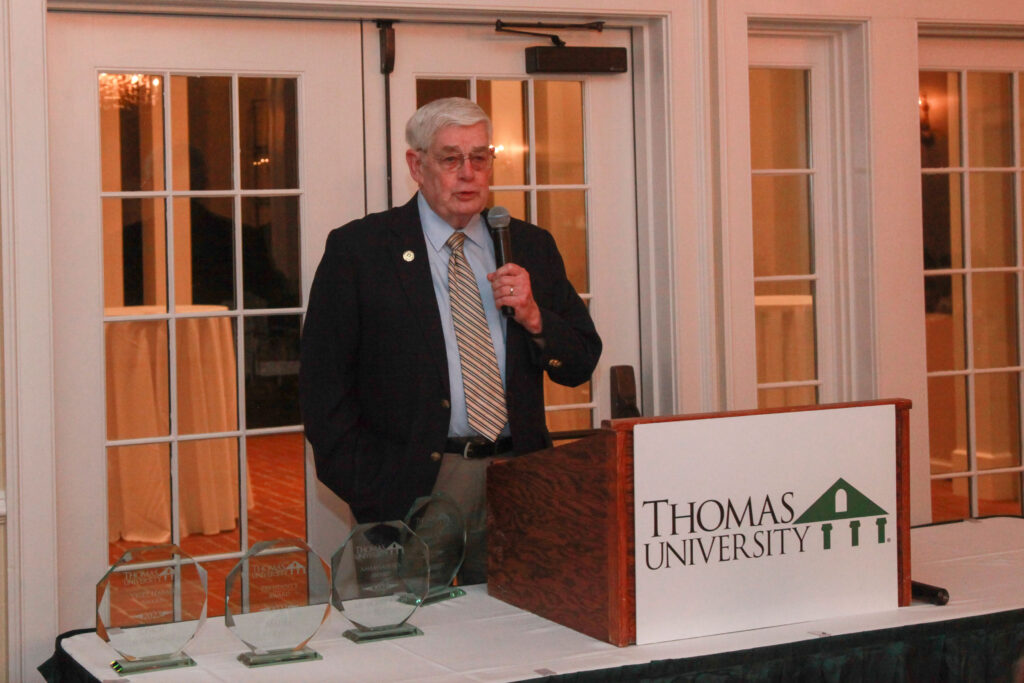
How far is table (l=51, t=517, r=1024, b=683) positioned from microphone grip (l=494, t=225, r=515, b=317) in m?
0.61

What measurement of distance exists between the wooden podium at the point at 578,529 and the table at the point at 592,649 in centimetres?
4

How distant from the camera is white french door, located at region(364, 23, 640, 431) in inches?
141

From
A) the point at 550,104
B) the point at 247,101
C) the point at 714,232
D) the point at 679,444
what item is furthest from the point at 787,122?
the point at 679,444

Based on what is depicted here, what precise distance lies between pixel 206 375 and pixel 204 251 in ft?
1.16

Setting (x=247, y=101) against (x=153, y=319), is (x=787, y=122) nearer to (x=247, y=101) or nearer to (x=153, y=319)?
(x=247, y=101)

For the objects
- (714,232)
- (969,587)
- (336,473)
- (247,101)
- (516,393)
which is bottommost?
(969,587)

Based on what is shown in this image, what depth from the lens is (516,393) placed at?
2.67 m

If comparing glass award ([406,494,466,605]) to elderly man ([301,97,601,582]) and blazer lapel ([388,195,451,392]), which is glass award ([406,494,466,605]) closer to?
elderly man ([301,97,601,582])

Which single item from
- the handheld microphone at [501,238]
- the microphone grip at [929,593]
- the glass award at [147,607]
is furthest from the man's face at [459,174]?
the microphone grip at [929,593]

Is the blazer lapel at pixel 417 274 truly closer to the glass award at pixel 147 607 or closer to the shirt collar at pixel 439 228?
the shirt collar at pixel 439 228

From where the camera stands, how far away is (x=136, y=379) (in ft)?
10.8

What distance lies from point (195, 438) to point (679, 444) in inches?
72.0

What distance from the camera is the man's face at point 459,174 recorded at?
268 centimetres

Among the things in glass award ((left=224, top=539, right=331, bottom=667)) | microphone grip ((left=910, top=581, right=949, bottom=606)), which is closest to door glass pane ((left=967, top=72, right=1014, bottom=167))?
microphone grip ((left=910, top=581, right=949, bottom=606))
